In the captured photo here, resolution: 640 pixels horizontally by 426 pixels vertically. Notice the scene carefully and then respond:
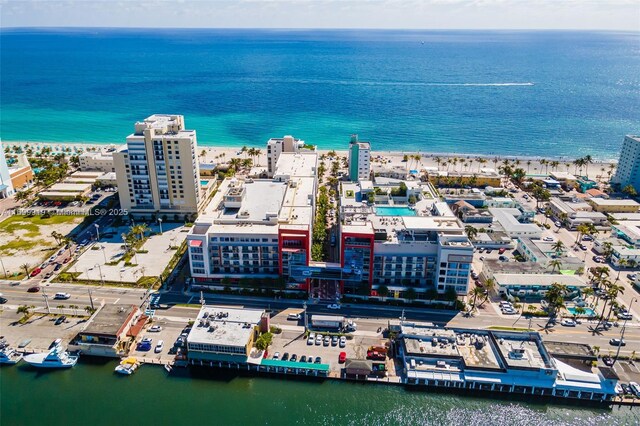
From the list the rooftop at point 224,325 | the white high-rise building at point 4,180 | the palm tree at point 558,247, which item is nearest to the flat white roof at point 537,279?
the palm tree at point 558,247

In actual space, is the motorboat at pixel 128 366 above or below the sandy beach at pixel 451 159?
below

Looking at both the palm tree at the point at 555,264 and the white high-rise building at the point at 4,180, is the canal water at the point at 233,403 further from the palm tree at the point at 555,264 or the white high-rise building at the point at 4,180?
the white high-rise building at the point at 4,180

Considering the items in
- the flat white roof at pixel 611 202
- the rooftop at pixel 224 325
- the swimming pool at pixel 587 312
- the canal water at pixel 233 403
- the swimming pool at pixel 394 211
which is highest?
the swimming pool at pixel 394 211

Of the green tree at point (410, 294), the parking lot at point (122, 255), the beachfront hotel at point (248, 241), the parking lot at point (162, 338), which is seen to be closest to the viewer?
the parking lot at point (162, 338)

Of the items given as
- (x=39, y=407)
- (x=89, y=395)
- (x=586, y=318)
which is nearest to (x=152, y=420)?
(x=89, y=395)

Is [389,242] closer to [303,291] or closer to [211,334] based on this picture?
[303,291]

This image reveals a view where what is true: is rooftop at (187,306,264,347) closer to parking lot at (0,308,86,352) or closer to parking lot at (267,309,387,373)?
parking lot at (267,309,387,373)
